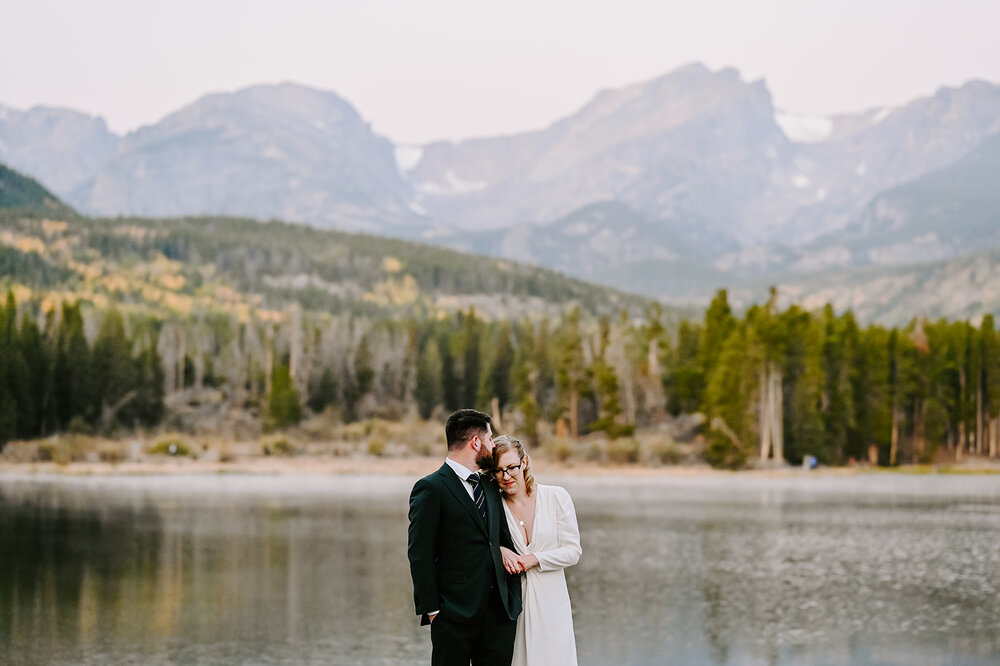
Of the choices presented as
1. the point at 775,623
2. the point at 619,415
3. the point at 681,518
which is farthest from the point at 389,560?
the point at 619,415

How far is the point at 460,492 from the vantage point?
8938 mm

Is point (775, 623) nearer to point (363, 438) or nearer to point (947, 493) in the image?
point (947, 493)

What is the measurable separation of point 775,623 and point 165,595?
432 inches

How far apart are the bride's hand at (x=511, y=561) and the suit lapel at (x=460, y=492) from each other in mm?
269

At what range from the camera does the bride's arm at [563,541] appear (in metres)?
9.09

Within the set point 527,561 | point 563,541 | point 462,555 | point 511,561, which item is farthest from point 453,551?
point 563,541

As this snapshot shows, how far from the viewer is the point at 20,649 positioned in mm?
17922

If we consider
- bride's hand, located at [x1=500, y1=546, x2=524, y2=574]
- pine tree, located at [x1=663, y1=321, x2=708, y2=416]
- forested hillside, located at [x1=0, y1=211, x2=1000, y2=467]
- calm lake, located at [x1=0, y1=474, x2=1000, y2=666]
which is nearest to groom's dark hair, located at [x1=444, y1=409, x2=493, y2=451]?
bride's hand, located at [x1=500, y1=546, x2=524, y2=574]

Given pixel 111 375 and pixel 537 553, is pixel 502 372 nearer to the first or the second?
pixel 111 375

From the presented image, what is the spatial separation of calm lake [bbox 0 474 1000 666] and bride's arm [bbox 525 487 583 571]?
29.4ft

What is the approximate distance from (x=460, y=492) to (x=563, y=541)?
88 centimetres

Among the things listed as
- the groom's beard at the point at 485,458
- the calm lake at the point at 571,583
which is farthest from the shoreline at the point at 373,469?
the groom's beard at the point at 485,458

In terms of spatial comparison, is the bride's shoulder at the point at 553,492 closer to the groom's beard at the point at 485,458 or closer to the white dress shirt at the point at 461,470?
the groom's beard at the point at 485,458

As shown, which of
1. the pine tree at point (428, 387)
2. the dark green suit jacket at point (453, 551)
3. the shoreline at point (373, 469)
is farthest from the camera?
the pine tree at point (428, 387)
